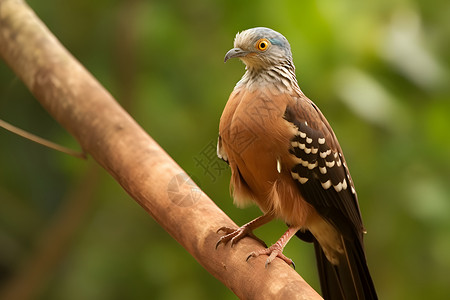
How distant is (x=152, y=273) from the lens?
368 cm

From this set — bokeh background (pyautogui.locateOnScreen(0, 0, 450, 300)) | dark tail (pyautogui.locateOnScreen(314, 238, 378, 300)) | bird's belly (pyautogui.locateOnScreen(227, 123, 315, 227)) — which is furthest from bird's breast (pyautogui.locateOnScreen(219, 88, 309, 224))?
bokeh background (pyautogui.locateOnScreen(0, 0, 450, 300))

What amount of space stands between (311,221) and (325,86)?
40.0 inches

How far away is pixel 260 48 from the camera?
2066 millimetres

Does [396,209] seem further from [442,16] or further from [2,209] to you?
[2,209]

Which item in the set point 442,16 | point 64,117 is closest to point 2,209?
point 64,117

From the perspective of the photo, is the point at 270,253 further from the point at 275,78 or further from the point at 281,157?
the point at 275,78

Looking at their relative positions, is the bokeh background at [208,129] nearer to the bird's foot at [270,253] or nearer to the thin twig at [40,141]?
the thin twig at [40,141]

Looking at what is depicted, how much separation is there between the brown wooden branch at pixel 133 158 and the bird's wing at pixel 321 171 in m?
0.29

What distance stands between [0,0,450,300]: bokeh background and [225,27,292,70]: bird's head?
0.68m

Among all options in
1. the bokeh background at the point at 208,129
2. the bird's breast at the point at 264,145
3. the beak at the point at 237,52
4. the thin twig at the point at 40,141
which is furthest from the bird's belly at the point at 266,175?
the thin twig at the point at 40,141

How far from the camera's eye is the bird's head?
2.04 meters

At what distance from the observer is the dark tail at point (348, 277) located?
222 cm

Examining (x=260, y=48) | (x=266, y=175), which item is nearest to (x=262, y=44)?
(x=260, y=48)

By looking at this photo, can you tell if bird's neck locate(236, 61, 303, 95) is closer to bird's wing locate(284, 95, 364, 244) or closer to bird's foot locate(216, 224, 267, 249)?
bird's wing locate(284, 95, 364, 244)
